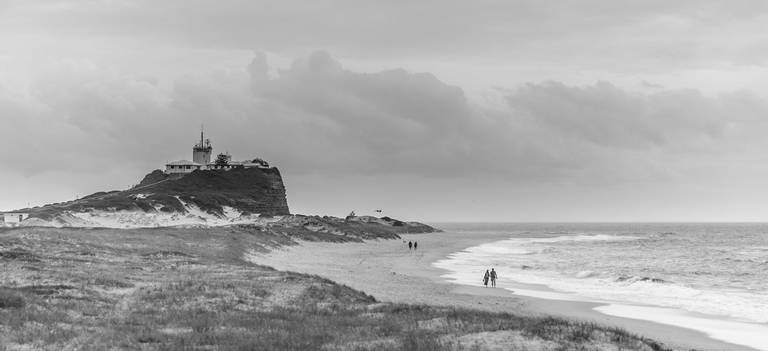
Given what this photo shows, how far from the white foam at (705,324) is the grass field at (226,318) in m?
9.38

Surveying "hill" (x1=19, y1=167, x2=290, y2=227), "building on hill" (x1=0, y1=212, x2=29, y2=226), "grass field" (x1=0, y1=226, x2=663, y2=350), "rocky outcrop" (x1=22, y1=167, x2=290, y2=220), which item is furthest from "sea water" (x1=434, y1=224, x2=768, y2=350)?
"rocky outcrop" (x1=22, y1=167, x2=290, y2=220)

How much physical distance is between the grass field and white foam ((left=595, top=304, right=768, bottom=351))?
9.38m

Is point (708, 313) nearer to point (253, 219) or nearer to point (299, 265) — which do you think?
point (299, 265)

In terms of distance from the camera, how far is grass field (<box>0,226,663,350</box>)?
1772 cm

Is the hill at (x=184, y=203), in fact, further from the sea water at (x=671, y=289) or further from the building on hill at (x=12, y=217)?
the sea water at (x=671, y=289)

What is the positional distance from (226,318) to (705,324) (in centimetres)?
2164

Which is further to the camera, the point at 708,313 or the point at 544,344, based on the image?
the point at 708,313

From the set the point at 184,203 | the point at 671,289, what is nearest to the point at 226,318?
the point at 671,289

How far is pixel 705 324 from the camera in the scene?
30.2 m

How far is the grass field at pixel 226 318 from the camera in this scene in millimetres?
17719

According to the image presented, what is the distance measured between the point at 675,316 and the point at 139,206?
113 meters

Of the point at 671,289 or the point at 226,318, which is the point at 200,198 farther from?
the point at 226,318

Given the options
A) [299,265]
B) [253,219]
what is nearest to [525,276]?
[299,265]

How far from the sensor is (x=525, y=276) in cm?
5731
